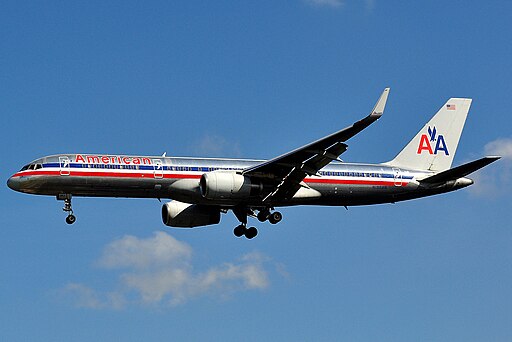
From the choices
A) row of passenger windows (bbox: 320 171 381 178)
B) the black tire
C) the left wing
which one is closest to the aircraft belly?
the left wing

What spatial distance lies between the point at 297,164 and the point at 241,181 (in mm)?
3150

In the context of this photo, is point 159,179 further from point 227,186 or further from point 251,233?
point 251,233

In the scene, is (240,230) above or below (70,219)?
below

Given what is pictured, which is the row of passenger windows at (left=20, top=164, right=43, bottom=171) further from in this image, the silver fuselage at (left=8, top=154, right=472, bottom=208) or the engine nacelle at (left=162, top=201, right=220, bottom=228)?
the engine nacelle at (left=162, top=201, right=220, bottom=228)

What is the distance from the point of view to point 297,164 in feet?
181

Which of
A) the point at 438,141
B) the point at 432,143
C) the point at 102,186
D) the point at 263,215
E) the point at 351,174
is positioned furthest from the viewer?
the point at 438,141

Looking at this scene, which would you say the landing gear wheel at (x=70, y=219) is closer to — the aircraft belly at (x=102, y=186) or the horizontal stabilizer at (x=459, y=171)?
the aircraft belly at (x=102, y=186)

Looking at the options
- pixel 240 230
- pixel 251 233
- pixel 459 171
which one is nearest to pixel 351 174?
pixel 459 171

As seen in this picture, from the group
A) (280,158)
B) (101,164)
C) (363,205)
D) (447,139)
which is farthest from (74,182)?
(447,139)

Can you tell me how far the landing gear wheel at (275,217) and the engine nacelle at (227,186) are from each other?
125 inches

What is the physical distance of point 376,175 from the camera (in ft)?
195

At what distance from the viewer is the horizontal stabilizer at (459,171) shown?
54.5m

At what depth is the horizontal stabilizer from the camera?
5447 cm

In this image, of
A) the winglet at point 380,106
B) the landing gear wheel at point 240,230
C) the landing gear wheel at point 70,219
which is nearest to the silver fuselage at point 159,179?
the landing gear wheel at point 70,219
